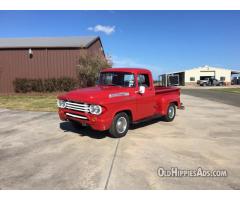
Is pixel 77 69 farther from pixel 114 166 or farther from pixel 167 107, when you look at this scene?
pixel 114 166

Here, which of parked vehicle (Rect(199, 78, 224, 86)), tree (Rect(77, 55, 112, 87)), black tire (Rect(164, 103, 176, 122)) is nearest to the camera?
black tire (Rect(164, 103, 176, 122))

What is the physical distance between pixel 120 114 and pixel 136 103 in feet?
2.61

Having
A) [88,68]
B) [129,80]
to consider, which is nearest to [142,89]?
[129,80]

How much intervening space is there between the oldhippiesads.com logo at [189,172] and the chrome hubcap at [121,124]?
2539 millimetres

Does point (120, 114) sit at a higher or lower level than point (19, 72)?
lower

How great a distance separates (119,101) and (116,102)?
14cm

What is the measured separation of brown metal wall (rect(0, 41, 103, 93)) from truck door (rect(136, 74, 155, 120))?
16472 mm

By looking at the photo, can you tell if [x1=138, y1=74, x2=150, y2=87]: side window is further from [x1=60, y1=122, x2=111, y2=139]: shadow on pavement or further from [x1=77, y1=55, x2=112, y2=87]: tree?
[x1=77, y1=55, x2=112, y2=87]: tree

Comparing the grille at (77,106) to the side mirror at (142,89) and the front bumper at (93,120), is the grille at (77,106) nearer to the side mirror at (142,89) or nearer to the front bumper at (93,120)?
the front bumper at (93,120)

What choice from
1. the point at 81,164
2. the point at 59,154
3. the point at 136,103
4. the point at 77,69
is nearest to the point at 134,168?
the point at 81,164

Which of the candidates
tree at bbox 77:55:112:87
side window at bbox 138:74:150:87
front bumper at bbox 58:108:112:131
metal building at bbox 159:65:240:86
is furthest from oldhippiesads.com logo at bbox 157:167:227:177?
metal building at bbox 159:65:240:86

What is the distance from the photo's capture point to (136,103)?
827 centimetres

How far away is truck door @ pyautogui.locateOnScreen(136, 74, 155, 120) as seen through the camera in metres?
8.45
